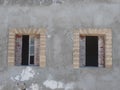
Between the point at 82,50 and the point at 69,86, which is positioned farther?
the point at 82,50

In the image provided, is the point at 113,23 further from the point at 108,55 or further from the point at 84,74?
the point at 84,74

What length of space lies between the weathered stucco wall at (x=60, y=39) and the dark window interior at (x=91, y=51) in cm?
56

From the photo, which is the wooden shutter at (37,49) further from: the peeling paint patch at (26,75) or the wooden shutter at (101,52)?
the wooden shutter at (101,52)

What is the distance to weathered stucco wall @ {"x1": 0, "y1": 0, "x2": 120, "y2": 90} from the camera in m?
8.54

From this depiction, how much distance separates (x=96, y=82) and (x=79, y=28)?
1.50 metres

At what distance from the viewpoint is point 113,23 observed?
8656 millimetres

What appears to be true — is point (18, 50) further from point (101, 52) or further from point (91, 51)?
point (101, 52)

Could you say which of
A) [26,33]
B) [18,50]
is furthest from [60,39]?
[18,50]

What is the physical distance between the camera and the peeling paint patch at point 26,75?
8.68 m

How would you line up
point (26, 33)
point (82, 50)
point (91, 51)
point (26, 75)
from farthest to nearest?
point (91, 51)
point (82, 50)
point (26, 33)
point (26, 75)

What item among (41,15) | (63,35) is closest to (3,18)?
(41,15)

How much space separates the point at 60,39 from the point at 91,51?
3.34 ft

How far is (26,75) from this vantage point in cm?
869

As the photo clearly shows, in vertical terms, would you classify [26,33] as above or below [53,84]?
above
